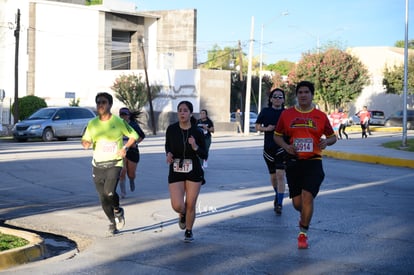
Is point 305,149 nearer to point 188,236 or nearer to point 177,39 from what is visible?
point 188,236

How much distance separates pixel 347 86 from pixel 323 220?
4122 centimetres

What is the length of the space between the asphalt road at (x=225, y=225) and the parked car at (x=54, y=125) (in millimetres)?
16205

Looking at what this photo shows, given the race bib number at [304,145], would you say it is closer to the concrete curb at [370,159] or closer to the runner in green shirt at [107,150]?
the runner in green shirt at [107,150]

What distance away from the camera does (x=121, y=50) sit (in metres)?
64.5

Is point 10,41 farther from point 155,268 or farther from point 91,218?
point 155,268

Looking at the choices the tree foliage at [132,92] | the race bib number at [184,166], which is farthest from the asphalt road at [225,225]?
the tree foliage at [132,92]

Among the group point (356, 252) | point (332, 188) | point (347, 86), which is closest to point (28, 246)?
point (356, 252)

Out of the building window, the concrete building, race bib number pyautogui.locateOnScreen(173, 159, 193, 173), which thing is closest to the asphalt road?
race bib number pyautogui.locateOnScreen(173, 159, 193, 173)

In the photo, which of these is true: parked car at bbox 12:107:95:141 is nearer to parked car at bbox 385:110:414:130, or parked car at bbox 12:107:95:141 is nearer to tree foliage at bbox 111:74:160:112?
tree foliage at bbox 111:74:160:112

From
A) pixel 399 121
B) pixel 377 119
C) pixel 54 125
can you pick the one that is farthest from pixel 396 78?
pixel 54 125

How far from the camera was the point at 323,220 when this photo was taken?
1022 centimetres

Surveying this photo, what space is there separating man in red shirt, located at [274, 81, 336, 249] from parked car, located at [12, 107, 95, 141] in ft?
88.6

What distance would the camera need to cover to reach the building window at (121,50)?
210 feet

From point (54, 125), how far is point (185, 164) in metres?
26.5
